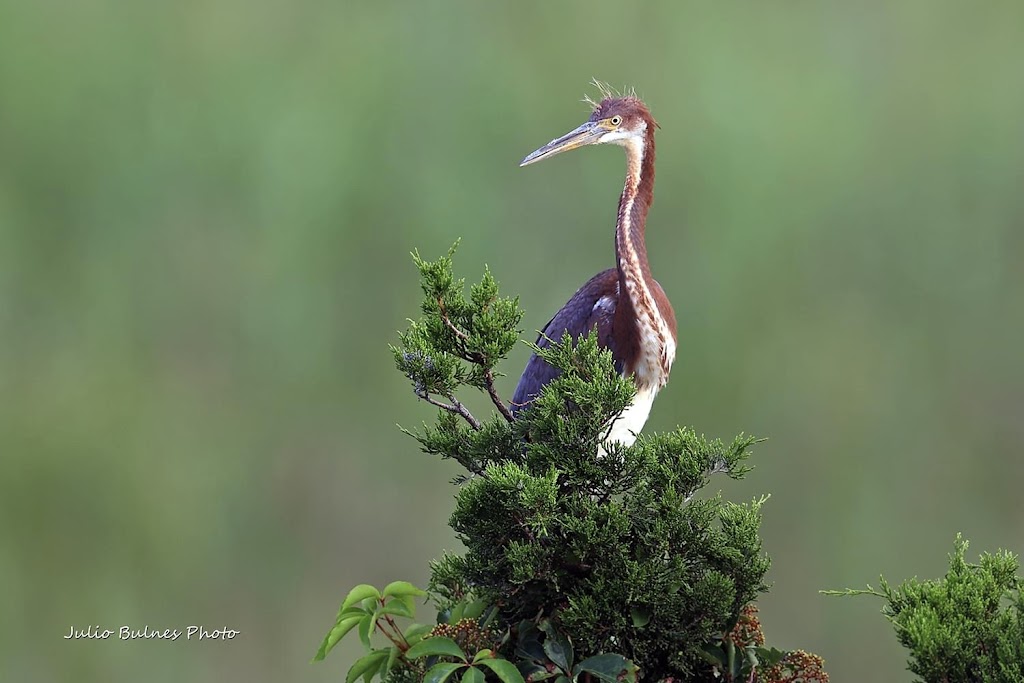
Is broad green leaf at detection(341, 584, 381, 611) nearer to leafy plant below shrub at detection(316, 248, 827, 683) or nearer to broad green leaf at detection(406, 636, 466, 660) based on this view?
leafy plant below shrub at detection(316, 248, 827, 683)

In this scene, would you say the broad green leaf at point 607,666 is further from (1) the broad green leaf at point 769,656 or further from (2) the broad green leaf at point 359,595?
(2) the broad green leaf at point 359,595

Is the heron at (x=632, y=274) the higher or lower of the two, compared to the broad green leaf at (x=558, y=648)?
higher

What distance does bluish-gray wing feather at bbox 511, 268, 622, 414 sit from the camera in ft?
6.31

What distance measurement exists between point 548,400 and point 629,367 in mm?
647

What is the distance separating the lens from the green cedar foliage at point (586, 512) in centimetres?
119

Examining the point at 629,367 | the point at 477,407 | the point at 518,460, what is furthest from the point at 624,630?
the point at 477,407

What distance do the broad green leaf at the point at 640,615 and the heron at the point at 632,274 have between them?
52 centimetres

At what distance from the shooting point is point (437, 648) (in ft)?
3.78

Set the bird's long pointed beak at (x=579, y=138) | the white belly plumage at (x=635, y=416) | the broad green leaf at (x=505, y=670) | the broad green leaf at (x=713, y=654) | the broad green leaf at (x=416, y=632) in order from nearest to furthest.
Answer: the broad green leaf at (x=505, y=670), the broad green leaf at (x=713, y=654), the broad green leaf at (x=416, y=632), the bird's long pointed beak at (x=579, y=138), the white belly plumage at (x=635, y=416)


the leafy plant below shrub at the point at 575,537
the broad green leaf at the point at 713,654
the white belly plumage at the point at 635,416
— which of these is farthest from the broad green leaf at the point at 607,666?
the white belly plumage at the point at 635,416

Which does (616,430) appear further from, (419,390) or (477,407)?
(477,407)

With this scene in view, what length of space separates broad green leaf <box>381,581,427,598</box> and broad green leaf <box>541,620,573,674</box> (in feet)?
0.61

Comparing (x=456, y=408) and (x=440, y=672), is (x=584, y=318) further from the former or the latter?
(x=440, y=672)

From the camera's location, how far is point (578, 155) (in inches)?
113
